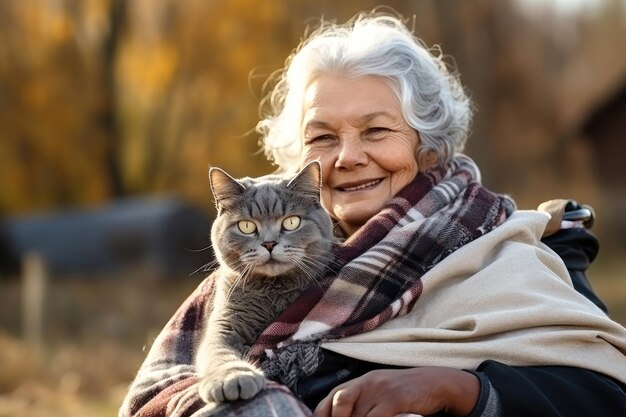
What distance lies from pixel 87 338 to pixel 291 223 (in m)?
6.22

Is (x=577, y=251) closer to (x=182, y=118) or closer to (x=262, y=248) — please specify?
(x=262, y=248)

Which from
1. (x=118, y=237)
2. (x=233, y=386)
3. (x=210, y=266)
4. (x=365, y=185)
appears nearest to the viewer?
(x=233, y=386)

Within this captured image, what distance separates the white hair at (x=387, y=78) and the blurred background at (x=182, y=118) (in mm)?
6270

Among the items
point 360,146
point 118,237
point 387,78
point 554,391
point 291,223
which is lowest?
point 554,391

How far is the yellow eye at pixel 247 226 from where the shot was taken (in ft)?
9.47

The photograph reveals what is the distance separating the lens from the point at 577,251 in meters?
3.16

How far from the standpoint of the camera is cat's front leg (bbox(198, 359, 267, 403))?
92.4 inches

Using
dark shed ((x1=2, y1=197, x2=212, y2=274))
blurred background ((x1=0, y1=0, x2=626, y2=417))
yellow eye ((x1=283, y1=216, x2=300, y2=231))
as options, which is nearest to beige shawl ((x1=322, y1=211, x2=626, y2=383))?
yellow eye ((x1=283, y1=216, x2=300, y2=231))

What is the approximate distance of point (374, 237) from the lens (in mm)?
2861

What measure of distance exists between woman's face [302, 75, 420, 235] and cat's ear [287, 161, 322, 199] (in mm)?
222

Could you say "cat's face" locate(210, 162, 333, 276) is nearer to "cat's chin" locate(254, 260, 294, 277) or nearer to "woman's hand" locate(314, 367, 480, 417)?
"cat's chin" locate(254, 260, 294, 277)

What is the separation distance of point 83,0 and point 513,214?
1135 centimetres

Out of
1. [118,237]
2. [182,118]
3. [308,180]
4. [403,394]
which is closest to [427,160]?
[308,180]

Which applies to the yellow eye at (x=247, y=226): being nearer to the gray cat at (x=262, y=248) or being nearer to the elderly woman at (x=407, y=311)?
the gray cat at (x=262, y=248)
